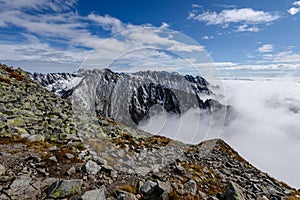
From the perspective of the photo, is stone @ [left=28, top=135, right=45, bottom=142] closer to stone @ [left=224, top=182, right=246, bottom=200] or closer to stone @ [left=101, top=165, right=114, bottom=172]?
stone @ [left=101, top=165, right=114, bottom=172]

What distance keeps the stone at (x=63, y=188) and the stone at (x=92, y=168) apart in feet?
4.17

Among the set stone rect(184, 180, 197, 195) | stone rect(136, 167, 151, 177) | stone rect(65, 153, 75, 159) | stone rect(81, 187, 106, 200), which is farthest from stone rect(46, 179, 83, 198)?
stone rect(184, 180, 197, 195)

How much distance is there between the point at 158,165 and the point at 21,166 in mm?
8583

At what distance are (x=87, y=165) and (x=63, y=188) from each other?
230 cm

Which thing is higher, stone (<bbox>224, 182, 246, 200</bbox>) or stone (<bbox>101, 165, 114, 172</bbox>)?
stone (<bbox>101, 165, 114, 172</bbox>)

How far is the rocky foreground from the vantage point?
9203 millimetres

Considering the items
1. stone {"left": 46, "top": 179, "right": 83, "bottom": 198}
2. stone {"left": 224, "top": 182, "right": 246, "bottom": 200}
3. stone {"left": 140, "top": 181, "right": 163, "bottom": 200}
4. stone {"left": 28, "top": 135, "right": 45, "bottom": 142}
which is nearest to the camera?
stone {"left": 46, "top": 179, "right": 83, "bottom": 198}

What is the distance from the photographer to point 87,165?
36.0 ft

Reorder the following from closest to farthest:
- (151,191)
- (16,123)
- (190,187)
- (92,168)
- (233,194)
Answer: (151,191)
(233,194)
(92,168)
(190,187)
(16,123)

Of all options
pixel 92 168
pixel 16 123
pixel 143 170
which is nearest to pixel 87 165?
pixel 92 168

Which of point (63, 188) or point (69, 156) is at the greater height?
point (69, 156)

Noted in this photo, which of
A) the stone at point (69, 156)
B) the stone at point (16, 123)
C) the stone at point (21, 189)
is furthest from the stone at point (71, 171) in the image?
the stone at point (16, 123)

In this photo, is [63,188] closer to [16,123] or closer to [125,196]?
[125,196]

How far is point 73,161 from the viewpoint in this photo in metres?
11.6
